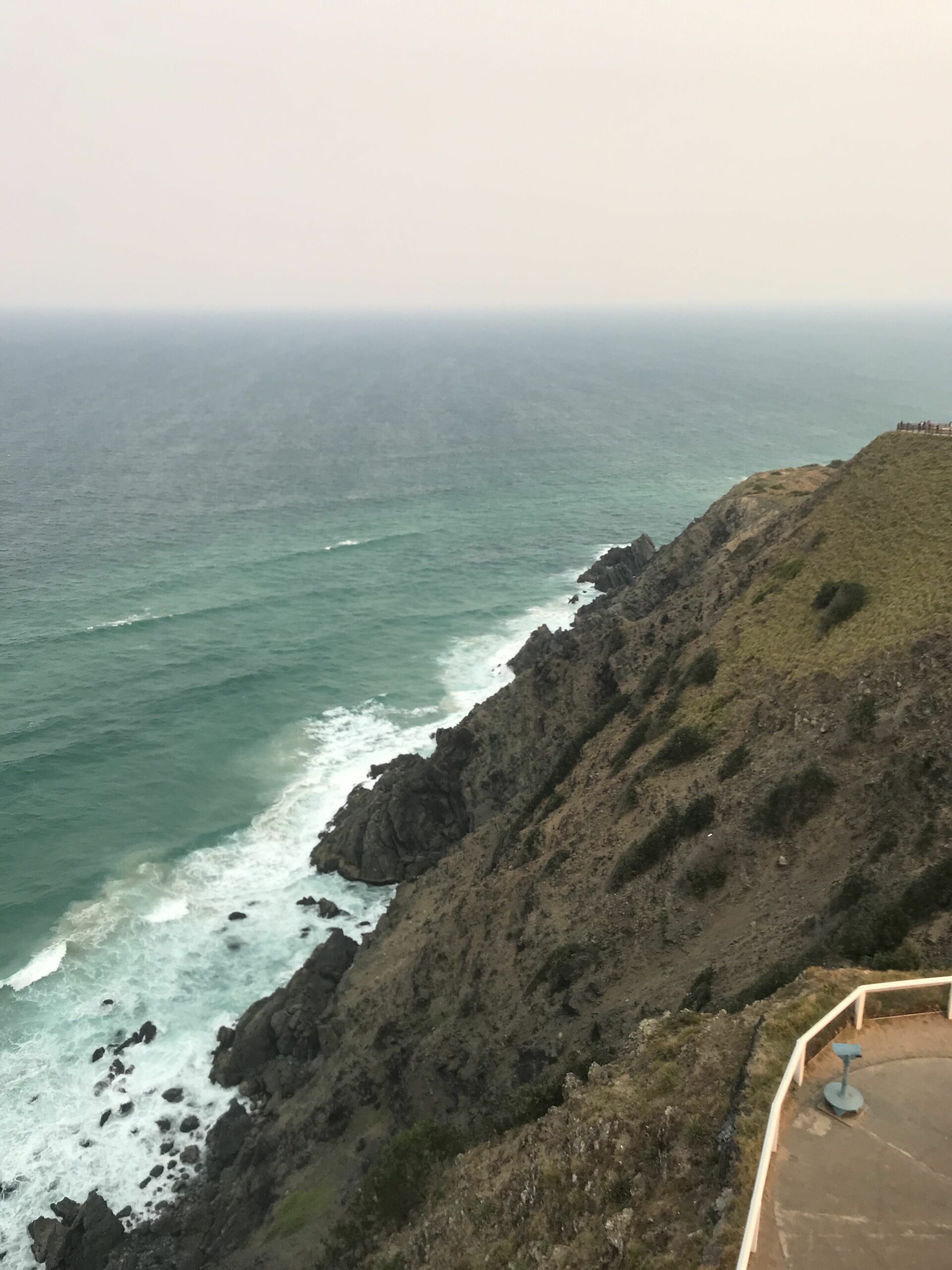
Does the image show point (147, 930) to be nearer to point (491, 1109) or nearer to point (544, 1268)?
point (491, 1109)

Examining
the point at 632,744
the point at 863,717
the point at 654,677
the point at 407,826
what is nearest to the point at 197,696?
the point at 407,826

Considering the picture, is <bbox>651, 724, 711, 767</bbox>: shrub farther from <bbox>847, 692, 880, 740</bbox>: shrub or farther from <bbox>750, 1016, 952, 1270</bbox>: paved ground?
<bbox>750, 1016, 952, 1270</bbox>: paved ground

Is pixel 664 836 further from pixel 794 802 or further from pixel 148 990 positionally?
pixel 148 990

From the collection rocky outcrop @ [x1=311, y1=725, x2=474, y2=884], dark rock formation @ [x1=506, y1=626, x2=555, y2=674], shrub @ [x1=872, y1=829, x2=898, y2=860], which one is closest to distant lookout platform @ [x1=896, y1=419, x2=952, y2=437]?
shrub @ [x1=872, y1=829, x2=898, y2=860]

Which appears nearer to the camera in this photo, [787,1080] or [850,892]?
[787,1080]

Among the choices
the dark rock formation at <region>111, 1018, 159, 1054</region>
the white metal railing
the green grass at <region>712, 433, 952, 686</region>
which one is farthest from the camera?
the dark rock formation at <region>111, 1018, 159, 1054</region>

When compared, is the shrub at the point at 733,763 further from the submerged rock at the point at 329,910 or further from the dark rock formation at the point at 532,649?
the dark rock formation at the point at 532,649
